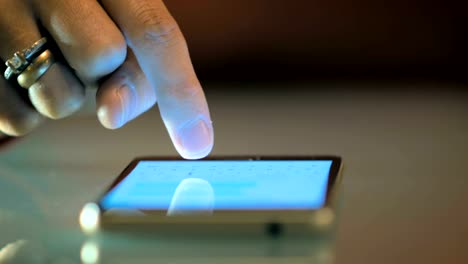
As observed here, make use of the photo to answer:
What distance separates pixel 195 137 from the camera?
1.77ft

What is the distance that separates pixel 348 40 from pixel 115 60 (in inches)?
35.2

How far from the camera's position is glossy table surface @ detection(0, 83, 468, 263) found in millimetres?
491

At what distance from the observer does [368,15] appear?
135cm

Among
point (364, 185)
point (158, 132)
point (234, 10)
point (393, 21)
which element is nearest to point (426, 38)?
point (393, 21)

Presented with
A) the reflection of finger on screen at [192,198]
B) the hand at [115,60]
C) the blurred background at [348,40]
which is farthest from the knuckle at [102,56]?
the blurred background at [348,40]

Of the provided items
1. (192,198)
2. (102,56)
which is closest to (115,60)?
(102,56)

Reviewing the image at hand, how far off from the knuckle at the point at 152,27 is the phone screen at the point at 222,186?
0.11 metres

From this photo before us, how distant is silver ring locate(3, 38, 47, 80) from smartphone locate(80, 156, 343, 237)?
0.11 metres

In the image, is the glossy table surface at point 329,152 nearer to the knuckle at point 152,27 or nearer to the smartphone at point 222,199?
the smartphone at point 222,199

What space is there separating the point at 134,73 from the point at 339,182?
18cm

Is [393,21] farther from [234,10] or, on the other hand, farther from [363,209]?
[363,209]

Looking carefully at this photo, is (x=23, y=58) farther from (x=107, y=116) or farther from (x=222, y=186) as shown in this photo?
(x=222, y=186)

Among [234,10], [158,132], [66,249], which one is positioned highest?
[234,10]

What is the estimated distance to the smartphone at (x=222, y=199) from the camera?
490 millimetres
